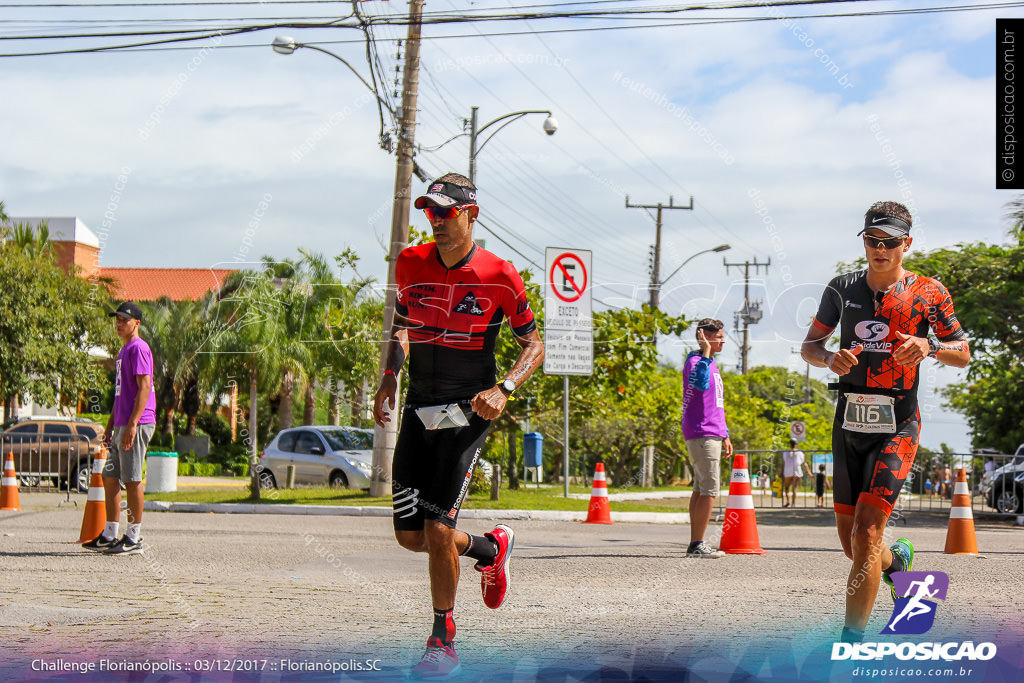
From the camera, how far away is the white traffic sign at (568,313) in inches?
744

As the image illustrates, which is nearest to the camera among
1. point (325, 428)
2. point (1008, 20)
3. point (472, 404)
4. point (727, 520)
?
point (472, 404)

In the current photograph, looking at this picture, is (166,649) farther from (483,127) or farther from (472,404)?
(483,127)

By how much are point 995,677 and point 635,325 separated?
59.0ft

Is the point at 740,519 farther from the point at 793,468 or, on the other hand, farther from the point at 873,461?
the point at 793,468

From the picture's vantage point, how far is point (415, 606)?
6.90 meters

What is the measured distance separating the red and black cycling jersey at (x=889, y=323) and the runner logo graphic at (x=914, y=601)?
100 cm

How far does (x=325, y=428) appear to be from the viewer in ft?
71.1

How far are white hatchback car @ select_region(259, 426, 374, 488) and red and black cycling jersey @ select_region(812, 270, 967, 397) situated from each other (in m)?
16.0

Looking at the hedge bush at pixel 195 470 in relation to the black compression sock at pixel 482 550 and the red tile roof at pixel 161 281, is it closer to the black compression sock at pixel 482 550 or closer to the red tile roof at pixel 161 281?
the red tile roof at pixel 161 281

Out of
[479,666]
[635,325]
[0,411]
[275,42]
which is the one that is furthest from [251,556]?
[0,411]

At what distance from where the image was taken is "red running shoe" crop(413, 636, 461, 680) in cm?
462

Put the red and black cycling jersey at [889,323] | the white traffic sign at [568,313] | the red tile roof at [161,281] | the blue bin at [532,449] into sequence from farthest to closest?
1. the red tile roof at [161,281]
2. the blue bin at [532,449]
3. the white traffic sign at [568,313]
4. the red and black cycling jersey at [889,323]

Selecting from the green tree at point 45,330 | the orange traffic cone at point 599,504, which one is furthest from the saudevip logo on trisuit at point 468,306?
the green tree at point 45,330

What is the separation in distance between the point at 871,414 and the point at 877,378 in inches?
7.1
